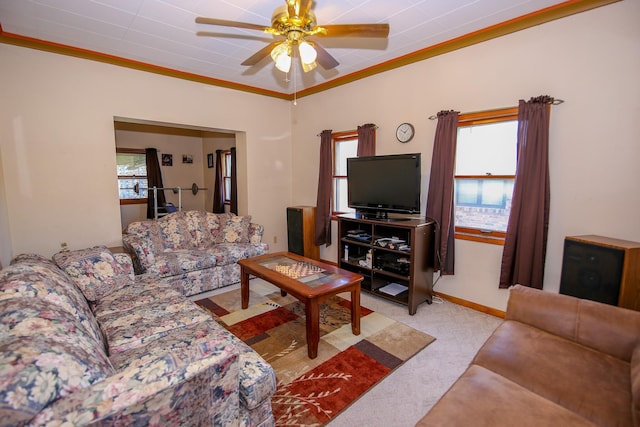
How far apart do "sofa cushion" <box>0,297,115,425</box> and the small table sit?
133 cm

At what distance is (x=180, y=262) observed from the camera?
3.44m

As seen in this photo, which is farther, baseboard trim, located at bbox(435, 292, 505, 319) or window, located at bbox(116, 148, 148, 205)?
window, located at bbox(116, 148, 148, 205)

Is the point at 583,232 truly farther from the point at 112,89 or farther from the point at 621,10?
the point at 112,89

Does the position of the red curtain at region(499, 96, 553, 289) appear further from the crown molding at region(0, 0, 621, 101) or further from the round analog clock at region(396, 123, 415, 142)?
the round analog clock at region(396, 123, 415, 142)

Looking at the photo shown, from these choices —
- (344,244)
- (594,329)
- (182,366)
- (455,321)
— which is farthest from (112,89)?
(594,329)

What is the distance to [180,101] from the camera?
4.07m

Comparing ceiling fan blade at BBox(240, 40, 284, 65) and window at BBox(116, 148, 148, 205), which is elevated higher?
ceiling fan blade at BBox(240, 40, 284, 65)

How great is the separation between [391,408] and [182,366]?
1366mm

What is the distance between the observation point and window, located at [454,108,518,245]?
9.61 ft

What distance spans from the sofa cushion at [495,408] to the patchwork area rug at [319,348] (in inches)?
33.0

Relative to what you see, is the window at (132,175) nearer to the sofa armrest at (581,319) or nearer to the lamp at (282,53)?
the lamp at (282,53)

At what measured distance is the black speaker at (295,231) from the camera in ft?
15.9

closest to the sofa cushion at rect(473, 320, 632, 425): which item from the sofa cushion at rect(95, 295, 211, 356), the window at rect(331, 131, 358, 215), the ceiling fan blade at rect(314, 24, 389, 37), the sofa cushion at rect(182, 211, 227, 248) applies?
the sofa cushion at rect(95, 295, 211, 356)

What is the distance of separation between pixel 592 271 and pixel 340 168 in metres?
3.19
